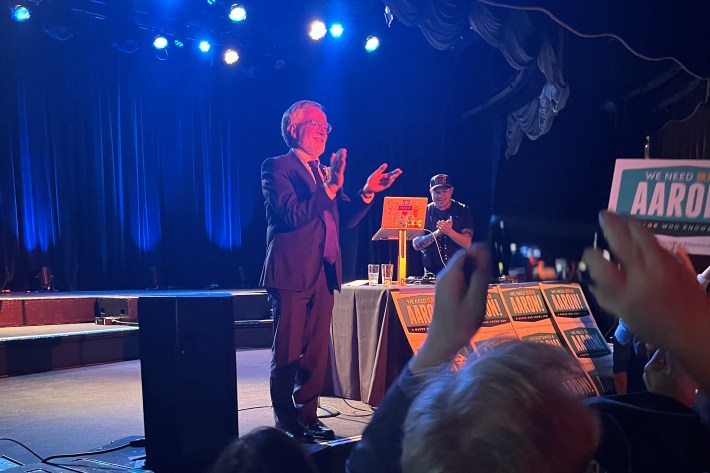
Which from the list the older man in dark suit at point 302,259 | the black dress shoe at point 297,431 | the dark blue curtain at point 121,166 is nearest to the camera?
the black dress shoe at point 297,431

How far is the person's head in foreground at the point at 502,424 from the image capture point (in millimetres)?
444

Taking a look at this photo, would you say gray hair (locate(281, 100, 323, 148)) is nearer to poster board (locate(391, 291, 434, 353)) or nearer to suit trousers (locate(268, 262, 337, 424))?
suit trousers (locate(268, 262, 337, 424))

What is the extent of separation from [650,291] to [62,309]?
762cm

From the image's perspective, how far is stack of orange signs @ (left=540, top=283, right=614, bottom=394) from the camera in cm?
410

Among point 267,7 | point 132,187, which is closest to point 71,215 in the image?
point 132,187

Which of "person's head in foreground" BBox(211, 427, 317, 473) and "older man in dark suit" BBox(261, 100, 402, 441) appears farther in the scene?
"older man in dark suit" BBox(261, 100, 402, 441)

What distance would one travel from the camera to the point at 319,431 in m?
3.21

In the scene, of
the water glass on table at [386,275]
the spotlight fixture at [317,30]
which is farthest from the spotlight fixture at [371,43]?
the water glass on table at [386,275]

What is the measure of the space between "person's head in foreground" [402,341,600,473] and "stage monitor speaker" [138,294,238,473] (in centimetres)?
241

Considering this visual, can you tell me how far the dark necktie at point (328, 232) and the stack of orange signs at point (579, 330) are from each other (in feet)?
5.70

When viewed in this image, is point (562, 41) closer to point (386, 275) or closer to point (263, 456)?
point (386, 275)

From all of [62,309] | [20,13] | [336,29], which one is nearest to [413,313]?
[62,309]

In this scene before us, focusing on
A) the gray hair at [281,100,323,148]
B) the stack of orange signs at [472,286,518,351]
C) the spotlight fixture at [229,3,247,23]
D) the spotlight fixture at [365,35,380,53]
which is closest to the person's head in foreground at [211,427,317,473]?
the gray hair at [281,100,323,148]

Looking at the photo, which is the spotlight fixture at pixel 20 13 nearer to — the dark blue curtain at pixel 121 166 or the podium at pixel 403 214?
the dark blue curtain at pixel 121 166
